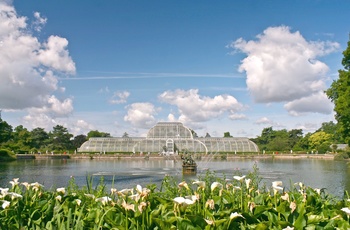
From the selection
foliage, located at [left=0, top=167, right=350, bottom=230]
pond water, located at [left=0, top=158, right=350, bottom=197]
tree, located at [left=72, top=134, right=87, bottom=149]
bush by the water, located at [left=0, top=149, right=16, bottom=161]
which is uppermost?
tree, located at [left=72, top=134, right=87, bottom=149]

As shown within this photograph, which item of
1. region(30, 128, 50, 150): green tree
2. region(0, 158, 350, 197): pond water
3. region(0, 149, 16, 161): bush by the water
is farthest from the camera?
region(30, 128, 50, 150): green tree

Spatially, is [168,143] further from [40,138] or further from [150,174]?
[150,174]

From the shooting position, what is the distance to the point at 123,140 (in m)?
74.1

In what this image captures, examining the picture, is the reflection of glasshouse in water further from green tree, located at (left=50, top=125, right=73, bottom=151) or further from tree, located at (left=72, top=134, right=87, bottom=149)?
tree, located at (left=72, top=134, right=87, bottom=149)

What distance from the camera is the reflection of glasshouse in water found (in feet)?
235

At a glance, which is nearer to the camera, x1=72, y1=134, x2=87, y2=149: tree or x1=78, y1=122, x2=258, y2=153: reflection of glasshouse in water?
x1=78, y1=122, x2=258, y2=153: reflection of glasshouse in water

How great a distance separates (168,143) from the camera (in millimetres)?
71938

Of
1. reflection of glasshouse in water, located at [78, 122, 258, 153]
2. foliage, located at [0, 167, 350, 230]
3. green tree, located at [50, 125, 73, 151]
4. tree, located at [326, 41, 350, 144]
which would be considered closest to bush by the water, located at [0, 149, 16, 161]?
reflection of glasshouse in water, located at [78, 122, 258, 153]

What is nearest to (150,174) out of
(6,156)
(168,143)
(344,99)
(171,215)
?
(344,99)

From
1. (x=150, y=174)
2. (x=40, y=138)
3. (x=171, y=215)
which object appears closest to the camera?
(x=171, y=215)

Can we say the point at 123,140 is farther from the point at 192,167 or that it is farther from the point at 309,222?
the point at 309,222

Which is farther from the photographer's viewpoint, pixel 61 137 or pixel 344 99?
pixel 61 137

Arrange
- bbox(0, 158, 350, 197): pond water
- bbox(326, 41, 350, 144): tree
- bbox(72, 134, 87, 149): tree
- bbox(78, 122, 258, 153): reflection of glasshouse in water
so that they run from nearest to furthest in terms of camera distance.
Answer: bbox(0, 158, 350, 197): pond water < bbox(326, 41, 350, 144): tree < bbox(78, 122, 258, 153): reflection of glasshouse in water < bbox(72, 134, 87, 149): tree

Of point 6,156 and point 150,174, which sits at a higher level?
point 6,156
